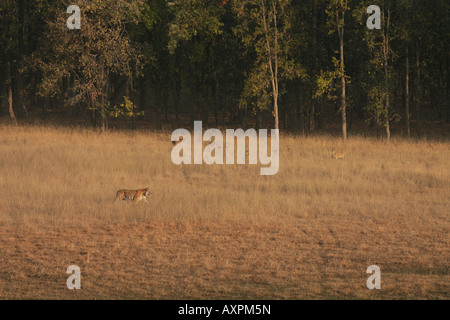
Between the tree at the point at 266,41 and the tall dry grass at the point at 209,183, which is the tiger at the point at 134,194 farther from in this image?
the tree at the point at 266,41

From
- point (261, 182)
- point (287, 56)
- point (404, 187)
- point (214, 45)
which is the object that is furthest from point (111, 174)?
point (214, 45)

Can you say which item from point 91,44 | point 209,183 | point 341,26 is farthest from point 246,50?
point 209,183

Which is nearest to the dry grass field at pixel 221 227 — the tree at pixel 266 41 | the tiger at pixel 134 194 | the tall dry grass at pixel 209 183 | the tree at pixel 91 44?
the tall dry grass at pixel 209 183

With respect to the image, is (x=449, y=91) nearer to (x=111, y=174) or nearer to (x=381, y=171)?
(x=381, y=171)

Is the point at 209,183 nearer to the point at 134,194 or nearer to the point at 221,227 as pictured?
the point at 134,194

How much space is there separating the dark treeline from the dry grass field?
7373mm

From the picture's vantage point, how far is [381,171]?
20.0 metres

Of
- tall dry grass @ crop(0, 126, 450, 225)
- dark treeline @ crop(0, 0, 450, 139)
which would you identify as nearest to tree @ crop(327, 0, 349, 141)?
dark treeline @ crop(0, 0, 450, 139)

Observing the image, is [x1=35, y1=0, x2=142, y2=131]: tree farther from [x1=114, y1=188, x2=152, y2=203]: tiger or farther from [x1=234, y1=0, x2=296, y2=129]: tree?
[x1=114, y1=188, x2=152, y2=203]: tiger

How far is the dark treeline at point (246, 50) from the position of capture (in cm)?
2886

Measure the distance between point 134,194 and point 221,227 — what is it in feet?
9.45

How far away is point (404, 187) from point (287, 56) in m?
15.0

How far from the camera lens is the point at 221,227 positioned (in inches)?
490

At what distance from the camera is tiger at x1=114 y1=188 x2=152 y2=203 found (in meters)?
14.4
